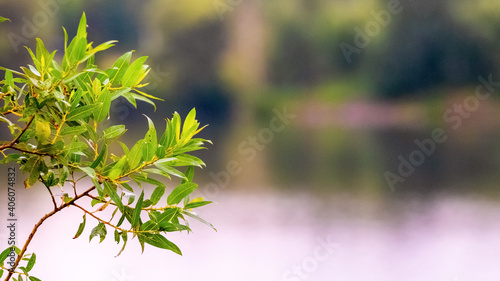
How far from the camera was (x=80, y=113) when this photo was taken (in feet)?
1.84

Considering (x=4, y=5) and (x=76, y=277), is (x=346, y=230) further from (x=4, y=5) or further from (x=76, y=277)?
(x=4, y=5)

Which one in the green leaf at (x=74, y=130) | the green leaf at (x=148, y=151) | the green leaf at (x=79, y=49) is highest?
the green leaf at (x=79, y=49)

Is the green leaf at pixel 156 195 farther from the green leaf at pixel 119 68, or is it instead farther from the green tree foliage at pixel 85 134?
the green leaf at pixel 119 68

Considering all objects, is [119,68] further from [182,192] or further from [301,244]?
[301,244]

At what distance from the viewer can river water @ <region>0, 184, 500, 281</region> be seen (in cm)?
147

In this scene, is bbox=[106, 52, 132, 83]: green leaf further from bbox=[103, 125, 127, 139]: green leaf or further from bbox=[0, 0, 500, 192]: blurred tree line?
bbox=[0, 0, 500, 192]: blurred tree line

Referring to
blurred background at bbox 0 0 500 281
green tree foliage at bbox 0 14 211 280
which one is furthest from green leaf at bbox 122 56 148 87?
blurred background at bbox 0 0 500 281

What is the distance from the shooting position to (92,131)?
58 cm

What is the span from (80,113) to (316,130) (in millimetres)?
1007

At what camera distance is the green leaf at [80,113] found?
1.83ft

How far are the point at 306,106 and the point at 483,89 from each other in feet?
1.70

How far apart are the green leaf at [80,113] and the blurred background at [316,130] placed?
902 millimetres

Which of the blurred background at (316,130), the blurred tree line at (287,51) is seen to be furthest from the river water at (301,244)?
the blurred tree line at (287,51)

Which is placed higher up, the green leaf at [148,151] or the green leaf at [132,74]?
the green leaf at [132,74]
